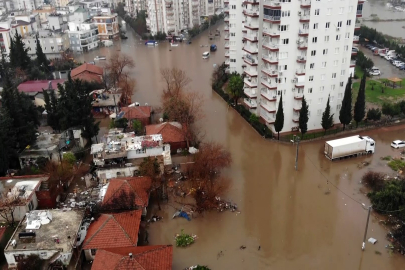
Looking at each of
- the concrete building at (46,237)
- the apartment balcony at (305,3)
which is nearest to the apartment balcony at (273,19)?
the apartment balcony at (305,3)

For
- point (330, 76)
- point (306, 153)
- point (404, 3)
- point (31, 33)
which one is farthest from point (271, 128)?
point (404, 3)

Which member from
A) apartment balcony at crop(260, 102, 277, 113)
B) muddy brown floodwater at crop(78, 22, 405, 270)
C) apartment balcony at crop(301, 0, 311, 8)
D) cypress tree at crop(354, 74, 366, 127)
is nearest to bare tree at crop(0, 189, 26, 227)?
muddy brown floodwater at crop(78, 22, 405, 270)

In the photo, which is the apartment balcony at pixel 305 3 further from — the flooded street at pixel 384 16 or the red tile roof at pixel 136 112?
the flooded street at pixel 384 16

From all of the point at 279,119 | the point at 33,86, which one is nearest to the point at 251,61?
the point at 279,119

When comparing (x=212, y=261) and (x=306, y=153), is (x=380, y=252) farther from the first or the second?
(x=306, y=153)

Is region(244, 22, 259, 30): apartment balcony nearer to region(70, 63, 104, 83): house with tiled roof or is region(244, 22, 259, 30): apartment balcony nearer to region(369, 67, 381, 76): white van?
region(70, 63, 104, 83): house with tiled roof

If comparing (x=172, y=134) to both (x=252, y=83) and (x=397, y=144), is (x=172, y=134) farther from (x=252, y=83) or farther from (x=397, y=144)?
(x=397, y=144)

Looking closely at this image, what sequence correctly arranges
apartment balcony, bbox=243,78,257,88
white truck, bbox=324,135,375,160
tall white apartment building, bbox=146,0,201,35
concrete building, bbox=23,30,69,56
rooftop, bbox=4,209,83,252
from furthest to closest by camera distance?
tall white apartment building, bbox=146,0,201,35
concrete building, bbox=23,30,69,56
apartment balcony, bbox=243,78,257,88
white truck, bbox=324,135,375,160
rooftop, bbox=4,209,83,252
